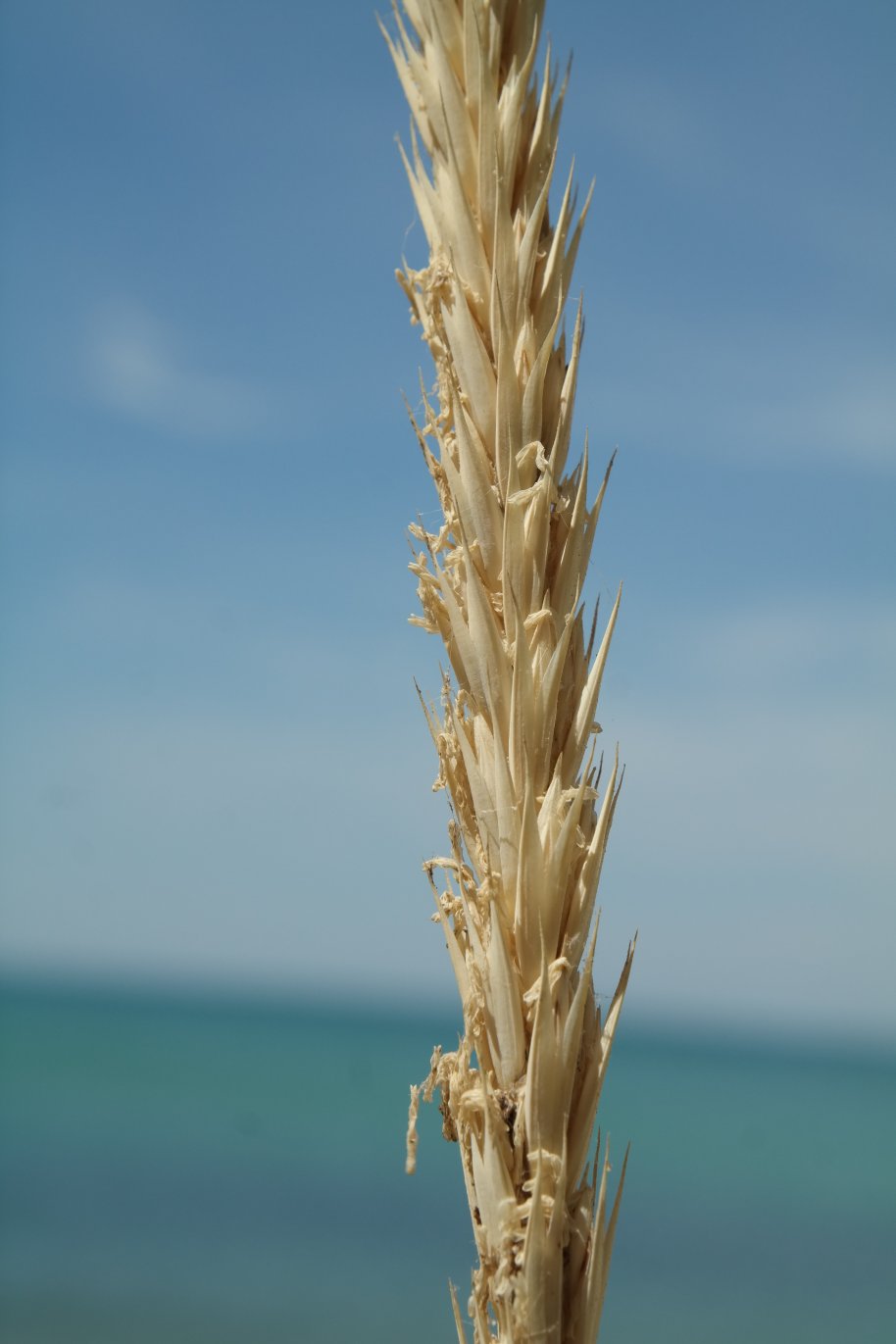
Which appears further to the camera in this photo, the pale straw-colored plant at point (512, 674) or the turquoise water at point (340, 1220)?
the turquoise water at point (340, 1220)

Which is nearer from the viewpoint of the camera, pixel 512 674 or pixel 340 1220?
pixel 512 674

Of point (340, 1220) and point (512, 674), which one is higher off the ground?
point (340, 1220)

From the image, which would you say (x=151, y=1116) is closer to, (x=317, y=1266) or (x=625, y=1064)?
(x=317, y=1266)

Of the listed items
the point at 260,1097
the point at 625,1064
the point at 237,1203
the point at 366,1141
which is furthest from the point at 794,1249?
the point at 625,1064
